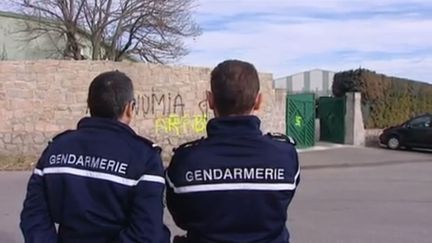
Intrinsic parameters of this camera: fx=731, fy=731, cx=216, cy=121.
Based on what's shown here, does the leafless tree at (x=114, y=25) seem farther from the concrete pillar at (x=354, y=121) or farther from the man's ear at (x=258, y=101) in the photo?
the man's ear at (x=258, y=101)

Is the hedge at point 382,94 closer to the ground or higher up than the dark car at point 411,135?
higher up

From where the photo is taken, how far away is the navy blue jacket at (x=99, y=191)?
10.6ft

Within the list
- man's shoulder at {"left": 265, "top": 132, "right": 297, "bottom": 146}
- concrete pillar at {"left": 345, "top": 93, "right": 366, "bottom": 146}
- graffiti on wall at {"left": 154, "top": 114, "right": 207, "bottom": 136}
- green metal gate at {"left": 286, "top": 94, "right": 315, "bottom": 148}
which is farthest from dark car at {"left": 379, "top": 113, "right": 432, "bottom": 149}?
man's shoulder at {"left": 265, "top": 132, "right": 297, "bottom": 146}

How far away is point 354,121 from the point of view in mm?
29422

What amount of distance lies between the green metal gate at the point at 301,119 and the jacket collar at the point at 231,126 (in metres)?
23.6

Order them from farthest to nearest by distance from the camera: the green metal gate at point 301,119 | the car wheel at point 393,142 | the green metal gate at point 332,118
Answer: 1. the green metal gate at point 332,118
2. the car wheel at point 393,142
3. the green metal gate at point 301,119

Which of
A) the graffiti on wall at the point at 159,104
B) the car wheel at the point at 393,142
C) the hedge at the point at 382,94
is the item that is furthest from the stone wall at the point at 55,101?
the hedge at the point at 382,94

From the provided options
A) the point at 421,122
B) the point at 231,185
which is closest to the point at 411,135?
the point at 421,122

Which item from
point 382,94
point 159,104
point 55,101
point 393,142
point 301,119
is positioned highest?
point 55,101

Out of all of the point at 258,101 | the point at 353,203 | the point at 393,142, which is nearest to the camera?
the point at 258,101

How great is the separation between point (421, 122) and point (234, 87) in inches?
1047

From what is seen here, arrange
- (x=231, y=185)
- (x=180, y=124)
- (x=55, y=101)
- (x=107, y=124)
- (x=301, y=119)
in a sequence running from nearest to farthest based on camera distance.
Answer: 1. (x=231, y=185)
2. (x=107, y=124)
3. (x=55, y=101)
4. (x=180, y=124)
5. (x=301, y=119)

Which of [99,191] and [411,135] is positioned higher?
[99,191]

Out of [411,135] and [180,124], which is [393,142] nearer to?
[411,135]
